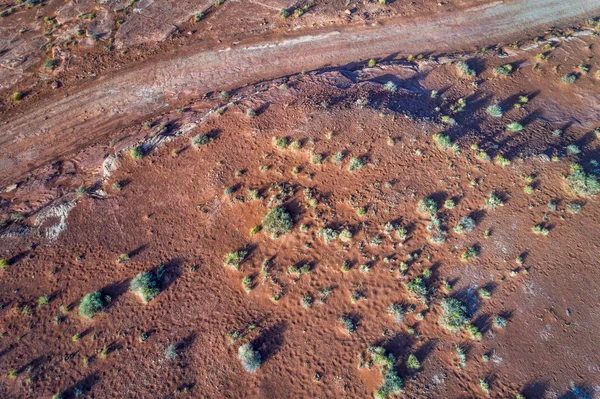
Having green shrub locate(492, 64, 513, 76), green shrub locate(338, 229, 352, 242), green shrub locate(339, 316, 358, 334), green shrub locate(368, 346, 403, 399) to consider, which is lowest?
green shrub locate(368, 346, 403, 399)

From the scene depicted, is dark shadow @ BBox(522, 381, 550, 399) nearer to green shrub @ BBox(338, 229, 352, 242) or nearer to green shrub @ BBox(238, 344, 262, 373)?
green shrub @ BBox(338, 229, 352, 242)

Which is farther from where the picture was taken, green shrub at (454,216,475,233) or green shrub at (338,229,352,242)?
green shrub at (454,216,475,233)

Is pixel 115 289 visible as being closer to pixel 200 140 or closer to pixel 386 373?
pixel 200 140

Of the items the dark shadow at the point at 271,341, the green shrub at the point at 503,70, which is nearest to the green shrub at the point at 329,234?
the dark shadow at the point at 271,341

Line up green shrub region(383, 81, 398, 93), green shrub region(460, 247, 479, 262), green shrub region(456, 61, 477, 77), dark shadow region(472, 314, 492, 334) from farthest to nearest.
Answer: green shrub region(456, 61, 477, 77), green shrub region(383, 81, 398, 93), green shrub region(460, 247, 479, 262), dark shadow region(472, 314, 492, 334)

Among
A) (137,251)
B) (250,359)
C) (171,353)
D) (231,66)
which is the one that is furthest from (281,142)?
(171,353)

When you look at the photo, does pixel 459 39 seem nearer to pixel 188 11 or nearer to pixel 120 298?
pixel 188 11

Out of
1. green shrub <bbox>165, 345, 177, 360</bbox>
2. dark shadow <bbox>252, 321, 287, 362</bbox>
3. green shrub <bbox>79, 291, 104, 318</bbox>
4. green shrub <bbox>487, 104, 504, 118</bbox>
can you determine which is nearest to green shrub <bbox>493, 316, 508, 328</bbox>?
dark shadow <bbox>252, 321, 287, 362</bbox>

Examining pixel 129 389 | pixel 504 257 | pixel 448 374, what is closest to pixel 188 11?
pixel 129 389
